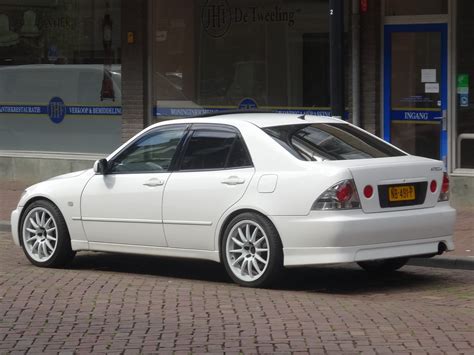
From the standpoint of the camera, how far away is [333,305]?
27.6 ft

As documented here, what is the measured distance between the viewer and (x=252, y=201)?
29.6 ft

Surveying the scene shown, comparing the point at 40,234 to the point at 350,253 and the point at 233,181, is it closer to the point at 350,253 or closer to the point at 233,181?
the point at 233,181

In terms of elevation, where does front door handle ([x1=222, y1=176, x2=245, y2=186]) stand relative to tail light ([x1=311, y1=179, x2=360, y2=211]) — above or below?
above

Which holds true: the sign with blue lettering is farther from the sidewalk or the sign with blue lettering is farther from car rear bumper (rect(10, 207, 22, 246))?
car rear bumper (rect(10, 207, 22, 246))

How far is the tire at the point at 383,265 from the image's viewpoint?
9859mm

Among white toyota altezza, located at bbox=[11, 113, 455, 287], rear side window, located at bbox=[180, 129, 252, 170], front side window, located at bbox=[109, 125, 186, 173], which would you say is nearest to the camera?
white toyota altezza, located at bbox=[11, 113, 455, 287]

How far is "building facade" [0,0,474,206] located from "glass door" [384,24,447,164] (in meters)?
0.01

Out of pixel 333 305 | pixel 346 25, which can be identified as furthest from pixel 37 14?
pixel 333 305

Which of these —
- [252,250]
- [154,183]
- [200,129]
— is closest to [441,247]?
[252,250]

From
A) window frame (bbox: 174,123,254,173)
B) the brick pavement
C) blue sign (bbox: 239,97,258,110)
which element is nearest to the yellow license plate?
the brick pavement

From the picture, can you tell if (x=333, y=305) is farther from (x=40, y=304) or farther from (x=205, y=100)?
(x=205, y=100)

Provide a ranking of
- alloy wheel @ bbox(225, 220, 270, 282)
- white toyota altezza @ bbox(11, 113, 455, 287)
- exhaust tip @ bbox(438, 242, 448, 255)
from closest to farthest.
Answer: white toyota altezza @ bbox(11, 113, 455, 287) → alloy wheel @ bbox(225, 220, 270, 282) → exhaust tip @ bbox(438, 242, 448, 255)

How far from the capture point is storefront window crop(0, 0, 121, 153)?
57.3 ft

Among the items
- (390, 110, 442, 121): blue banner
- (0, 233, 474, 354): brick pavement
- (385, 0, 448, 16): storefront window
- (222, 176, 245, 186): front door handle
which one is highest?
(385, 0, 448, 16): storefront window
